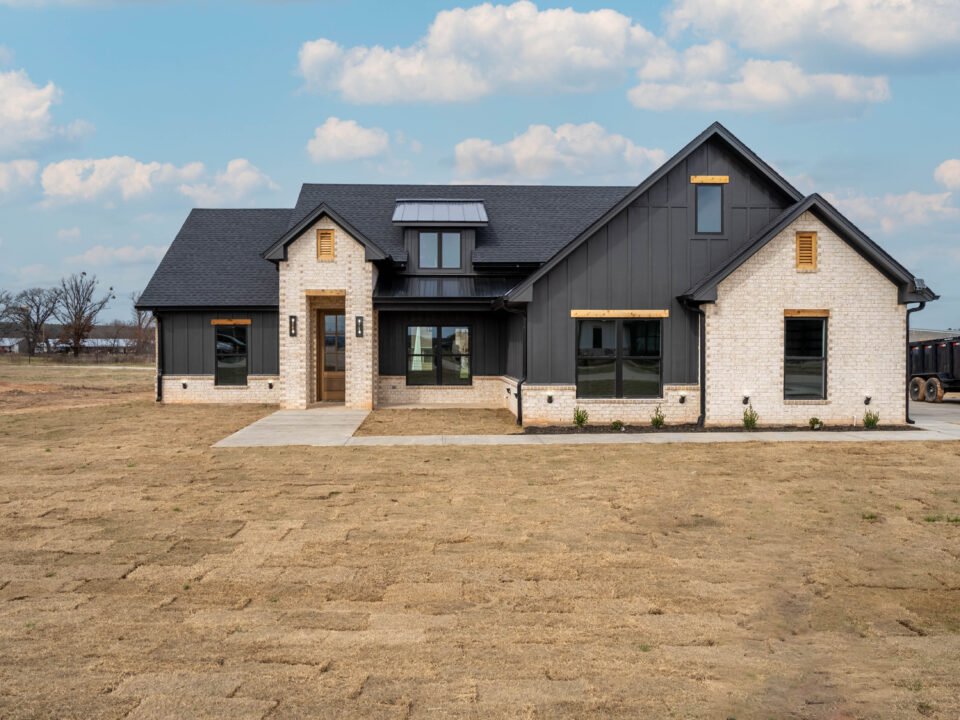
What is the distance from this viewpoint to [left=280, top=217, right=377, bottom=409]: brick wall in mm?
22641

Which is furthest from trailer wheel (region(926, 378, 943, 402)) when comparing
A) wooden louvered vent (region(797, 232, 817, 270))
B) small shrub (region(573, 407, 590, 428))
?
small shrub (region(573, 407, 590, 428))

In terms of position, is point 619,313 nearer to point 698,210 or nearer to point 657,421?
point 657,421

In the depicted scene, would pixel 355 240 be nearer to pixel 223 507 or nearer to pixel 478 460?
pixel 478 460

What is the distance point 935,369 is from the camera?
89.0 ft

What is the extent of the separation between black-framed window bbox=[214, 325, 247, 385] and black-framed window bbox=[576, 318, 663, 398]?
12.2m

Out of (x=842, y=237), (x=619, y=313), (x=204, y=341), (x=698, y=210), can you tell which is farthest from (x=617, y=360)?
(x=204, y=341)

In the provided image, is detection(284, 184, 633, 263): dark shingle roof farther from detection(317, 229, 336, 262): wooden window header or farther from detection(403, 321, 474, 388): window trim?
detection(317, 229, 336, 262): wooden window header

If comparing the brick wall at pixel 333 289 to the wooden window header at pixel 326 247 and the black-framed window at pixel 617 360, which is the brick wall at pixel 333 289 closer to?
the wooden window header at pixel 326 247

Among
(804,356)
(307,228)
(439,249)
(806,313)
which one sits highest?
(307,228)

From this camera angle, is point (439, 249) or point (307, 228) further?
point (439, 249)

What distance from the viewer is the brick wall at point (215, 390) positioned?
83.2ft

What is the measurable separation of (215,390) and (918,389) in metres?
24.9

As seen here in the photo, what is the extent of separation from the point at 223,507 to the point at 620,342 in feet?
37.3

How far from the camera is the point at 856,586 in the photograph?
22.5 ft
